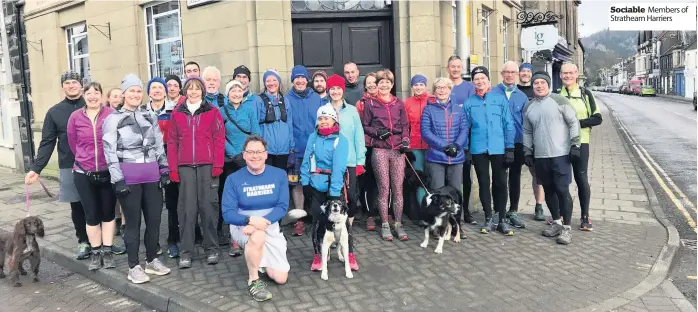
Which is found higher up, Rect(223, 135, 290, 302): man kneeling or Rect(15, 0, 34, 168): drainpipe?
Rect(15, 0, 34, 168): drainpipe

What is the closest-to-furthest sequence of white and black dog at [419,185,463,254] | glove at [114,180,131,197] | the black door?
glove at [114,180,131,197] < white and black dog at [419,185,463,254] < the black door

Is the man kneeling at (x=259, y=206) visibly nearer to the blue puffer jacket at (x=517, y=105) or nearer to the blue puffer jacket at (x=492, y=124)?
the blue puffer jacket at (x=492, y=124)

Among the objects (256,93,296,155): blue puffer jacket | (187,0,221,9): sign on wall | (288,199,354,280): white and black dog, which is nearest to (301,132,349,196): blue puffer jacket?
(288,199,354,280): white and black dog

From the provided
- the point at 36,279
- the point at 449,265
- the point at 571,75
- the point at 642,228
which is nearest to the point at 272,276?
the point at 449,265

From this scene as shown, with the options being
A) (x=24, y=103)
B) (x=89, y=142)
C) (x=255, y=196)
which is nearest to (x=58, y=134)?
(x=89, y=142)

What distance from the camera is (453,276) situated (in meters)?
5.18

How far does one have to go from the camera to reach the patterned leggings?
6371 mm

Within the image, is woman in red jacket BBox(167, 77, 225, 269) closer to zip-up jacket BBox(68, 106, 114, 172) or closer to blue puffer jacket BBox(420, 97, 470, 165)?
zip-up jacket BBox(68, 106, 114, 172)

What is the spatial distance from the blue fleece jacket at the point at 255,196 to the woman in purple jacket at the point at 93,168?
4.86ft

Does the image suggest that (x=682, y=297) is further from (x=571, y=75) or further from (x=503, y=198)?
(x=571, y=75)

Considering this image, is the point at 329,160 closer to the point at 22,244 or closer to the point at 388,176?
the point at 388,176

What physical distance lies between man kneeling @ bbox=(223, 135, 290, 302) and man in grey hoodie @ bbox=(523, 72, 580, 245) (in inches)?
122

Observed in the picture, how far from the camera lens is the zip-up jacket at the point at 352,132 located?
5.89 metres

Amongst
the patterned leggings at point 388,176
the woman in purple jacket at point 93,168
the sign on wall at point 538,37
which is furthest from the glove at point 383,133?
the sign on wall at point 538,37
